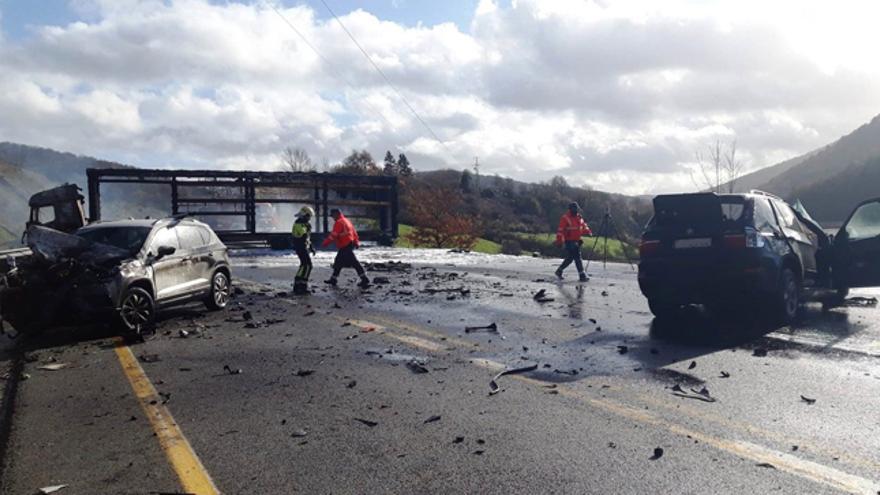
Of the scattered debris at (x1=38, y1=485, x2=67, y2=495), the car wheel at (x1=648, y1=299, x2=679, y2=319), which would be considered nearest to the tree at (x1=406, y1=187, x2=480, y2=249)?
the car wheel at (x1=648, y1=299, x2=679, y2=319)

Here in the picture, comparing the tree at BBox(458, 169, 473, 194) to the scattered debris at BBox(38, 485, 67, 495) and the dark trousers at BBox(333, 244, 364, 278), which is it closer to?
the dark trousers at BBox(333, 244, 364, 278)

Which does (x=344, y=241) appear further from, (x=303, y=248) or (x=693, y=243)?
(x=693, y=243)

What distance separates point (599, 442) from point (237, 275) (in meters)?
15.0

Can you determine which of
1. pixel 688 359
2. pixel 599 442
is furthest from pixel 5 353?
pixel 688 359

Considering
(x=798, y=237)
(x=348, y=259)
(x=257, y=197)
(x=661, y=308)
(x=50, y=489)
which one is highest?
Result: (x=257, y=197)

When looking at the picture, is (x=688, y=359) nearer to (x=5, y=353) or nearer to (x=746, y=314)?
(x=746, y=314)

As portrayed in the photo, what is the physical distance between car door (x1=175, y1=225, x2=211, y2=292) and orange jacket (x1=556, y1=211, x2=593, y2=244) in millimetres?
8555

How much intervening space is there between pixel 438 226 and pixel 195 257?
2807 centimetres

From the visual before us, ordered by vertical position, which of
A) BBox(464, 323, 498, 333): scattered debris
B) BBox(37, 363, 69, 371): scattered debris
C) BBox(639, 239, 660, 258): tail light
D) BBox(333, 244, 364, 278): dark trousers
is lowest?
BBox(37, 363, 69, 371): scattered debris

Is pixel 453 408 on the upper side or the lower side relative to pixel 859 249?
lower

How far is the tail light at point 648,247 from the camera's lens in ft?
30.9

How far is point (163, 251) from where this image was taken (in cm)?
998

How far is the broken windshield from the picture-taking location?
387 inches

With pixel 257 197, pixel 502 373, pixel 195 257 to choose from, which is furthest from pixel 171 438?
pixel 257 197
